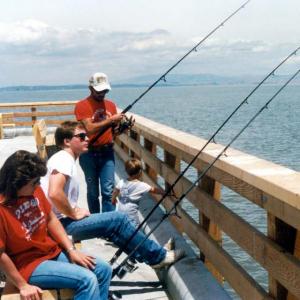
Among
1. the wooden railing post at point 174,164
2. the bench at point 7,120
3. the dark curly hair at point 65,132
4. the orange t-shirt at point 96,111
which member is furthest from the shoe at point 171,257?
the bench at point 7,120

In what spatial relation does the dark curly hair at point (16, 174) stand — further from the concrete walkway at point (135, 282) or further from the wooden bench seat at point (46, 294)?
the concrete walkway at point (135, 282)

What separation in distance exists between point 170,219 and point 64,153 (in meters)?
1.75

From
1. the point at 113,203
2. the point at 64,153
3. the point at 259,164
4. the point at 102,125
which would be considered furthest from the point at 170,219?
the point at 259,164

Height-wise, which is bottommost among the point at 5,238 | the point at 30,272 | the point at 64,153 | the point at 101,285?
the point at 101,285

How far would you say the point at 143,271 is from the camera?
194 inches

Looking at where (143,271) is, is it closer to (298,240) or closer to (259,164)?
(259,164)

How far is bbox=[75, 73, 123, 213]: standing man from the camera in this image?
19.4 ft

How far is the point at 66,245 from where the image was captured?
12.3ft

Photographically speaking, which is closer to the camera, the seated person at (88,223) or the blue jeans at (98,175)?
the seated person at (88,223)

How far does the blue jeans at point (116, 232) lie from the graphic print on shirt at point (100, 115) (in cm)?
166

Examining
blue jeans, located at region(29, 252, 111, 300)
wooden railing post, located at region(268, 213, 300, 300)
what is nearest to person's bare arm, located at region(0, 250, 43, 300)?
blue jeans, located at region(29, 252, 111, 300)

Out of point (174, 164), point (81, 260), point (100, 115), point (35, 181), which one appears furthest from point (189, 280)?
point (100, 115)

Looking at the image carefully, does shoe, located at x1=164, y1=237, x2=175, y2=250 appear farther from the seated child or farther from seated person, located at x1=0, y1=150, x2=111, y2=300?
seated person, located at x1=0, y1=150, x2=111, y2=300

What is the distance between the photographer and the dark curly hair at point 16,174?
332 centimetres
